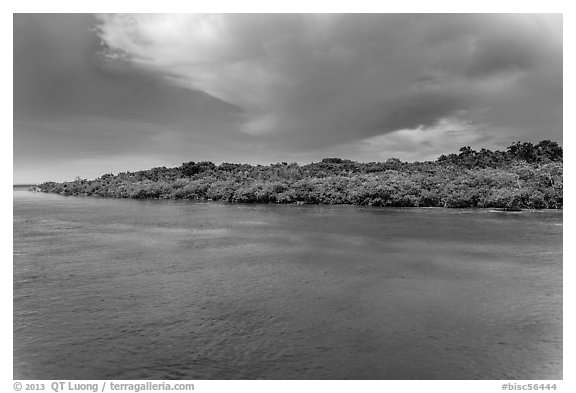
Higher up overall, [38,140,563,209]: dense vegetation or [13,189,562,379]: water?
[38,140,563,209]: dense vegetation

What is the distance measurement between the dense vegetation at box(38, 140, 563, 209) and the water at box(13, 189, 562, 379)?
75.2ft

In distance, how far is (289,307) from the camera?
1489cm

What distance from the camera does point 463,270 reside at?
20.2m

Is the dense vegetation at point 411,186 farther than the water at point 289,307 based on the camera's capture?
Yes

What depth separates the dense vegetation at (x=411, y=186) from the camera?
51.8 meters

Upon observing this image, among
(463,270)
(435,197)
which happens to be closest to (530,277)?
(463,270)

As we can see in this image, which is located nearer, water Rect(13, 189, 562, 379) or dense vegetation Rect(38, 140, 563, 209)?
water Rect(13, 189, 562, 379)

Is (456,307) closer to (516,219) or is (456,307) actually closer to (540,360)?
(540,360)

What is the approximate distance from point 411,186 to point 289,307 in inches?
1788

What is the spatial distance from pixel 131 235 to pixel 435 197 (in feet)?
126

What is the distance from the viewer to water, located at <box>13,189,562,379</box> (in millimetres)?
10859

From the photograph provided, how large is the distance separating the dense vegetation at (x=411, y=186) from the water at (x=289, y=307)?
22928 millimetres

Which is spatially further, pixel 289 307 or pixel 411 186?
pixel 411 186
